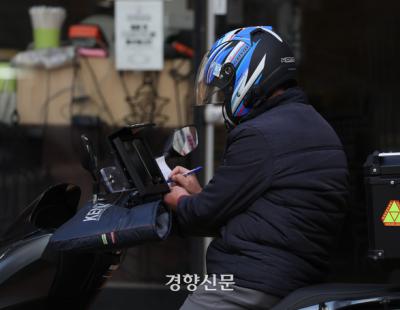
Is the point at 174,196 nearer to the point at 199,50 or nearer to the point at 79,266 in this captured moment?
the point at 79,266

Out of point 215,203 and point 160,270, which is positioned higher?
point 215,203

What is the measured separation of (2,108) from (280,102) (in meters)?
3.33

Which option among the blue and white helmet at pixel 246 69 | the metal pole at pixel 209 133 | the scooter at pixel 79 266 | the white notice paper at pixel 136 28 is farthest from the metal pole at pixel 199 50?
the blue and white helmet at pixel 246 69

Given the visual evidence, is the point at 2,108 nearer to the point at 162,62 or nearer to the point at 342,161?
the point at 162,62

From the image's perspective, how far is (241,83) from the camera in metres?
2.54

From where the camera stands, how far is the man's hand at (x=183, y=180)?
265cm

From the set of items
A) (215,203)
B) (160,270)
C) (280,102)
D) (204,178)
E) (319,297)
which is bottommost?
(160,270)

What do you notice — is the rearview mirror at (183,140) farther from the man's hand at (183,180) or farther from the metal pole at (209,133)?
the metal pole at (209,133)

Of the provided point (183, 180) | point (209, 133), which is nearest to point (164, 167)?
point (183, 180)

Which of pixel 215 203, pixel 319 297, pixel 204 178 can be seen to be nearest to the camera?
pixel 319 297

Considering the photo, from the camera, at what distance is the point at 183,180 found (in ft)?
8.68

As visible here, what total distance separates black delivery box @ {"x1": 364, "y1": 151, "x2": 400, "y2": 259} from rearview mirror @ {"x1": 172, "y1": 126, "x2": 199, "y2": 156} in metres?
0.64

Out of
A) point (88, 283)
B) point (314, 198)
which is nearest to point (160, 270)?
point (88, 283)

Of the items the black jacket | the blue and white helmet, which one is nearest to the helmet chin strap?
the blue and white helmet
